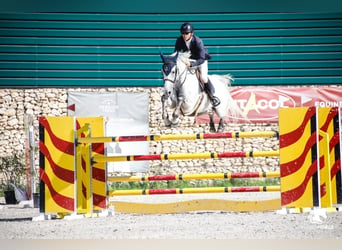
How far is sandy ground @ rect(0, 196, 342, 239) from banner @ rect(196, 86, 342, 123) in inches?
269

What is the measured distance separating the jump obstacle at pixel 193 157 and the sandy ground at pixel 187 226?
5.8 inches

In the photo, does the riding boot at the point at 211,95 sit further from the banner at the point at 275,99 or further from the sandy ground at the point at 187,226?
the banner at the point at 275,99

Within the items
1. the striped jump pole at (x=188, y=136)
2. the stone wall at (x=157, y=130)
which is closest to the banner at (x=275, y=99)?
the stone wall at (x=157, y=130)

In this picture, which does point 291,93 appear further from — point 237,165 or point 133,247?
point 133,247

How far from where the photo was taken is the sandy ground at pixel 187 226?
455 cm

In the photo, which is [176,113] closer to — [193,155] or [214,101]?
[193,155]

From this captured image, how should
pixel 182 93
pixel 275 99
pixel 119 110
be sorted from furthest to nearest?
pixel 275 99
pixel 119 110
pixel 182 93

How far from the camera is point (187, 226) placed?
5109 mm

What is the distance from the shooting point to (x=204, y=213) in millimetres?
6316

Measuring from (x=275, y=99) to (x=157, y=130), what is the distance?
2.33 meters

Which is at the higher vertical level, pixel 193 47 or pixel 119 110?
pixel 193 47

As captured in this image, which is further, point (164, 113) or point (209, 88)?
point (209, 88)

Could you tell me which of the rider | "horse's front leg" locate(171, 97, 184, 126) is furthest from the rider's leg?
"horse's front leg" locate(171, 97, 184, 126)

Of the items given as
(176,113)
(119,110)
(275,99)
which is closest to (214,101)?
(176,113)
